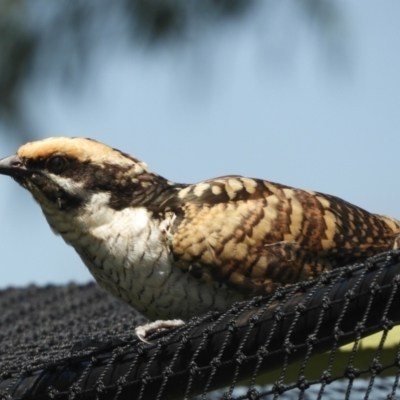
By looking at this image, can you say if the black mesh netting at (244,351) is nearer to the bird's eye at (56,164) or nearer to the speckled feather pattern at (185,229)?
the speckled feather pattern at (185,229)

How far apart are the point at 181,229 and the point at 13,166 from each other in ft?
1.87

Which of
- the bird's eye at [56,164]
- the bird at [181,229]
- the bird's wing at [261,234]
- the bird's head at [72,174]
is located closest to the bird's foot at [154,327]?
the bird at [181,229]

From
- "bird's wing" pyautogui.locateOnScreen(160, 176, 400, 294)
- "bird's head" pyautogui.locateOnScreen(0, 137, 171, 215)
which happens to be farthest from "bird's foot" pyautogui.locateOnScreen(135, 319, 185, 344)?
"bird's head" pyautogui.locateOnScreen(0, 137, 171, 215)

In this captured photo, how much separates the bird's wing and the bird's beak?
1.50ft

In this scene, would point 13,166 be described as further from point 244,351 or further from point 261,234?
point 244,351

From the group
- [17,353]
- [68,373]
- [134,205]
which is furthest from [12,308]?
[68,373]

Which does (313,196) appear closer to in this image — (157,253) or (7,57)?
(157,253)

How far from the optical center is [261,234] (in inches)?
115

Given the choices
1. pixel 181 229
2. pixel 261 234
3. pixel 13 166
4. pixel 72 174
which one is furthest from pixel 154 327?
pixel 13 166

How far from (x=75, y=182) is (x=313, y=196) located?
0.73 m

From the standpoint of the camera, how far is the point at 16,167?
3049mm

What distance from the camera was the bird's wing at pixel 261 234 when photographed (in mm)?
2865

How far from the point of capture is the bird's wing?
113 inches

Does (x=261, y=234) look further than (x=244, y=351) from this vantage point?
Yes
